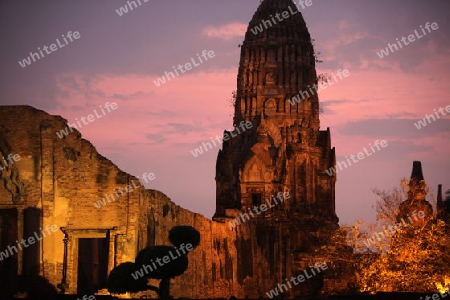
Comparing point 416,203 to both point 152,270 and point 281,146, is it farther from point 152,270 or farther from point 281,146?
point 152,270

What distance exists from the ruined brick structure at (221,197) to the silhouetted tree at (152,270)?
572 cm

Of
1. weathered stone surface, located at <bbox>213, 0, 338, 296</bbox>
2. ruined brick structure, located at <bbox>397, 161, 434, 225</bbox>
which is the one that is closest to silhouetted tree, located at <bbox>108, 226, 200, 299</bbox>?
A: ruined brick structure, located at <bbox>397, 161, 434, 225</bbox>

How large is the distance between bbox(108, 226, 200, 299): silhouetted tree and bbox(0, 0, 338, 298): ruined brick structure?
5.72 m

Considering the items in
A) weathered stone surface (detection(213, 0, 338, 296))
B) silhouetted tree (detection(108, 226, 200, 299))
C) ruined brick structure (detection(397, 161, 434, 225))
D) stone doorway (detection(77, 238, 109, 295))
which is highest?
weathered stone surface (detection(213, 0, 338, 296))

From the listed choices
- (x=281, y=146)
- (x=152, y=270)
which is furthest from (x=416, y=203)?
(x=152, y=270)

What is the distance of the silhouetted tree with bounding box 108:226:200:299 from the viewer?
123 ft

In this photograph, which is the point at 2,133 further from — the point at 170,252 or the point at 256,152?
the point at 256,152

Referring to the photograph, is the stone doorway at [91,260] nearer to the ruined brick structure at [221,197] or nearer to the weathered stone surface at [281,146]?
the ruined brick structure at [221,197]

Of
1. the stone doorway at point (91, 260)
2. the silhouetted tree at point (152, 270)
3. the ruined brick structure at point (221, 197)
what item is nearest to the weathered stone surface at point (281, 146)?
the ruined brick structure at point (221, 197)

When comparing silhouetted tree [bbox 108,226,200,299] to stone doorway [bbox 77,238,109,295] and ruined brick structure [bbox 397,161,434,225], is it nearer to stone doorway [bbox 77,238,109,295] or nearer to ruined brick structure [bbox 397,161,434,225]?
stone doorway [bbox 77,238,109,295]

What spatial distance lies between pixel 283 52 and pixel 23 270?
132 feet

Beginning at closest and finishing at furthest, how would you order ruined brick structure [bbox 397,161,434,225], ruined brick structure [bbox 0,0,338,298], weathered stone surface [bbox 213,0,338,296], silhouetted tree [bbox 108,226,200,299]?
silhouetted tree [bbox 108,226,200,299] < ruined brick structure [bbox 0,0,338,298] < ruined brick structure [bbox 397,161,434,225] < weathered stone surface [bbox 213,0,338,296]

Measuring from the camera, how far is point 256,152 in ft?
244

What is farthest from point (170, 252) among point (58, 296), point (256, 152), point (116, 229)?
point (256, 152)
